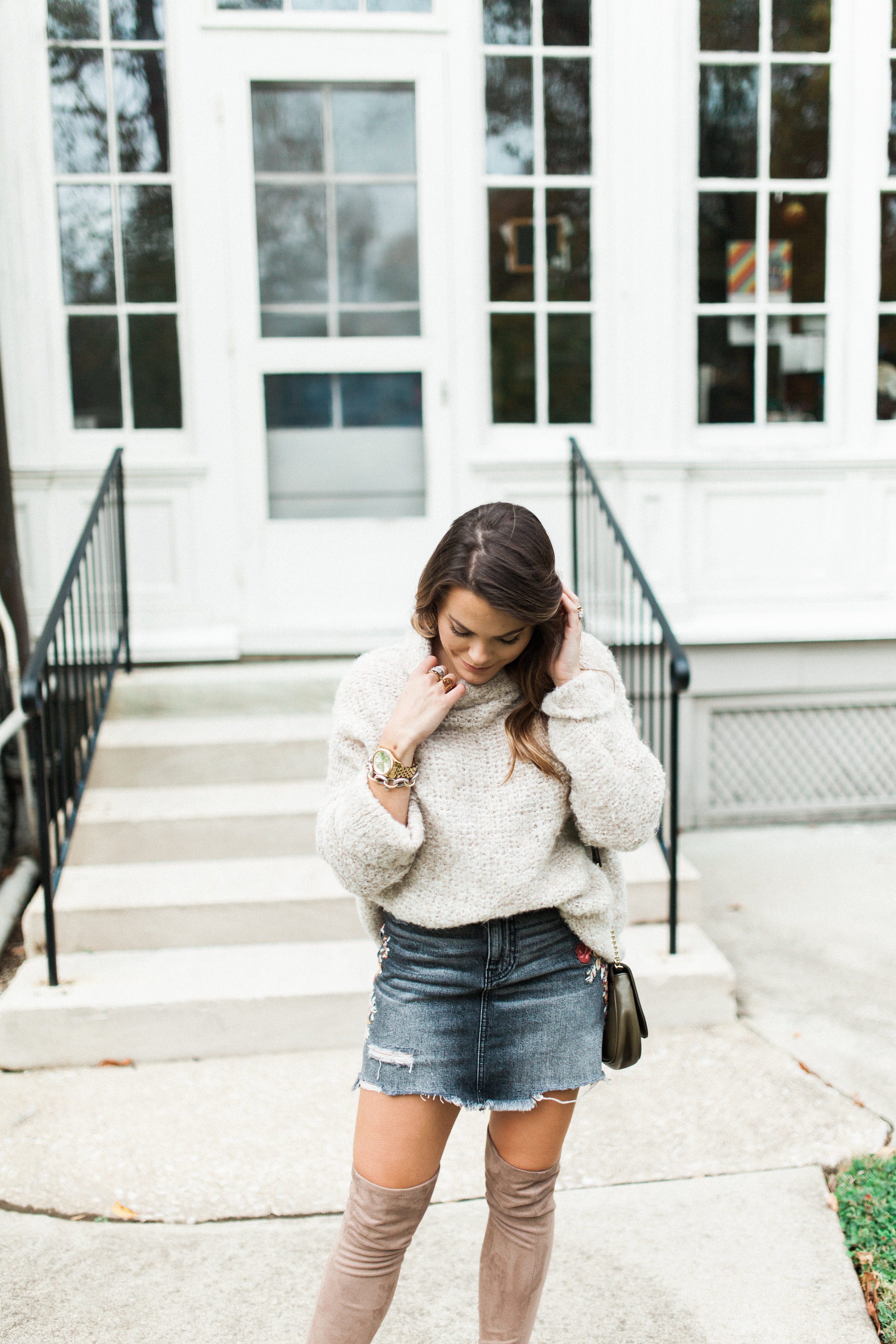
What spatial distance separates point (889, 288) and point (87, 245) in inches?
142

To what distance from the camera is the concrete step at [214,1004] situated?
3.01 meters

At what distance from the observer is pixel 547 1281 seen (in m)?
2.22

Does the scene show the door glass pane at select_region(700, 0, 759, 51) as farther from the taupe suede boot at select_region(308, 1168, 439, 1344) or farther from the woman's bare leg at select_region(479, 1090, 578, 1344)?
the taupe suede boot at select_region(308, 1168, 439, 1344)

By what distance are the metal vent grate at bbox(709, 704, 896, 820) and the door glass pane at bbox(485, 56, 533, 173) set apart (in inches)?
102

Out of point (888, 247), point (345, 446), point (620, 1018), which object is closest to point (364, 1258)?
point (620, 1018)

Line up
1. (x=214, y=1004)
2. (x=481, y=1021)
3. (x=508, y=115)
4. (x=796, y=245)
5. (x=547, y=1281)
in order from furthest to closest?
(x=796, y=245) → (x=508, y=115) → (x=214, y=1004) → (x=547, y=1281) → (x=481, y=1021)

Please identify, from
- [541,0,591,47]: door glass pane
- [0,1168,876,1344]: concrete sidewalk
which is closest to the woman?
[0,1168,876,1344]: concrete sidewalk

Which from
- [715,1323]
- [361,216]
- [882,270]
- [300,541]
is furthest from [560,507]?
[715,1323]

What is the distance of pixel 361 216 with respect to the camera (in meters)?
4.70

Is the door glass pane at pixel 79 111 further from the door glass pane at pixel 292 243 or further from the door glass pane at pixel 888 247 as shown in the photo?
the door glass pane at pixel 888 247

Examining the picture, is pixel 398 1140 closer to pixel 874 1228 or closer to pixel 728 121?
pixel 874 1228

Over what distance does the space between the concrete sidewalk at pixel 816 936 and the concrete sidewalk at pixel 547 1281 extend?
23.7 inches

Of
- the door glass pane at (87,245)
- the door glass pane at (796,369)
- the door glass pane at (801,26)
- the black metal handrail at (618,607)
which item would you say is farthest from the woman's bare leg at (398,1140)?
the door glass pane at (801,26)

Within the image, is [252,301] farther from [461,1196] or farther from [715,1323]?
[715,1323]
